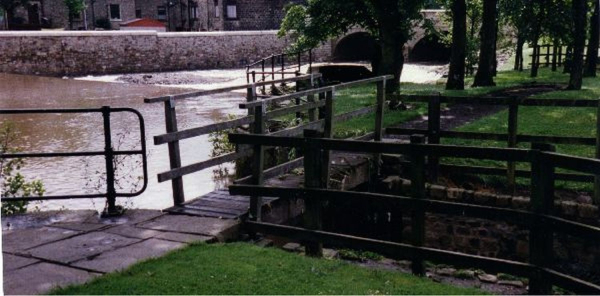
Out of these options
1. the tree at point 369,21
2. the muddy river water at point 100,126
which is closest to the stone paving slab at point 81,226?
the muddy river water at point 100,126

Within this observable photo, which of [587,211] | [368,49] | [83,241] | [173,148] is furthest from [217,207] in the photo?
[368,49]

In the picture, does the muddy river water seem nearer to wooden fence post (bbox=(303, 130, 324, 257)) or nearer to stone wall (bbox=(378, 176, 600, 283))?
wooden fence post (bbox=(303, 130, 324, 257))

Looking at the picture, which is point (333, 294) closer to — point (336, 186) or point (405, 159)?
point (336, 186)

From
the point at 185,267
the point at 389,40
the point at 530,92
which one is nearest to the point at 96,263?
the point at 185,267

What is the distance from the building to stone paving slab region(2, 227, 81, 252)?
160 feet

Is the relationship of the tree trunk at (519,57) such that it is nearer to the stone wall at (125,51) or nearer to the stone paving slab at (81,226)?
the stone wall at (125,51)

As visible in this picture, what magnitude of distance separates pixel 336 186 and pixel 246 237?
2.83 metres

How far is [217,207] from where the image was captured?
26.1ft

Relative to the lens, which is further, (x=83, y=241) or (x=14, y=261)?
(x=83, y=241)

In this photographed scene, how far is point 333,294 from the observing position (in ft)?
16.7

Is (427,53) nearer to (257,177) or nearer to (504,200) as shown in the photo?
(504,200)

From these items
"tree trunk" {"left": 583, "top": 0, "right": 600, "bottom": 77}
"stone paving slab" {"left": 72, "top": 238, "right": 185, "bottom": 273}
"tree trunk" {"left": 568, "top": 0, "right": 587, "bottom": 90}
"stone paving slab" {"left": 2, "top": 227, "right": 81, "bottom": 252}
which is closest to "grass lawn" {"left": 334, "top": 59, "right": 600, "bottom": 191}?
"tree trunk" {"left": 568, "top": 0, "right": 587, "bottom": 90}

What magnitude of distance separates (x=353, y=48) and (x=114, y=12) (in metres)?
23.1

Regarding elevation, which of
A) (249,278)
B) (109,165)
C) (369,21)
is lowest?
(249,278)
